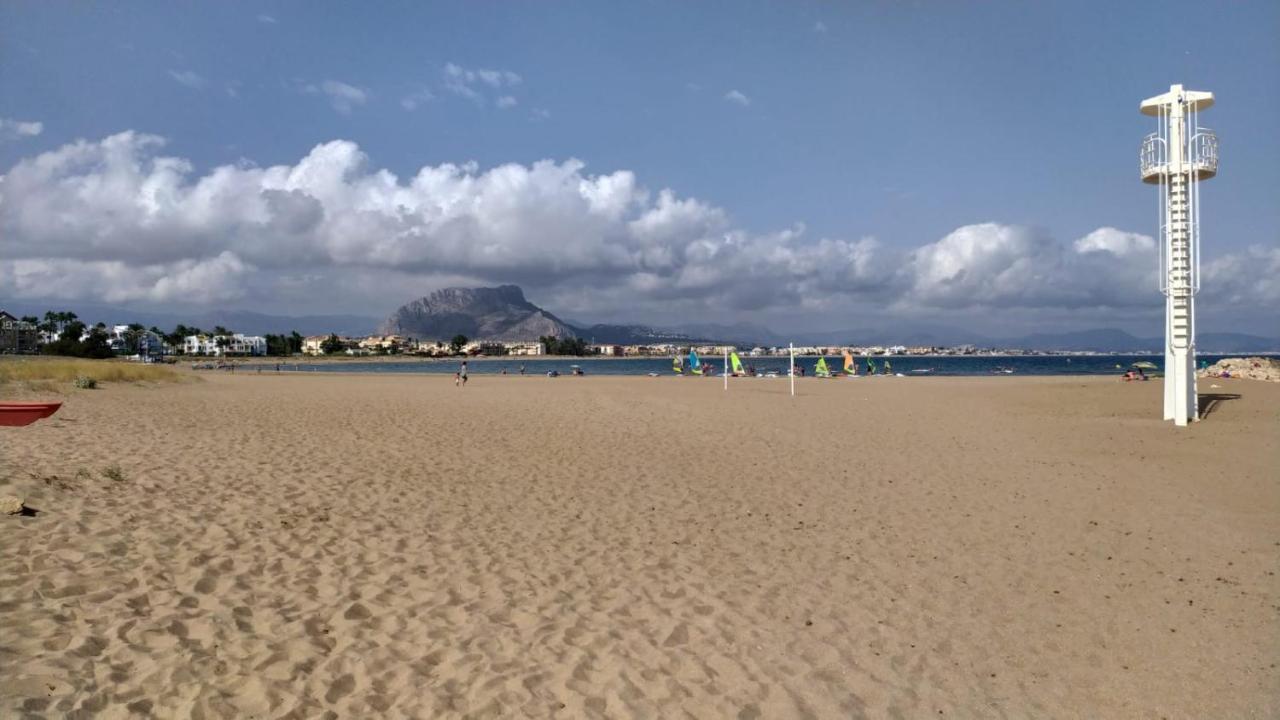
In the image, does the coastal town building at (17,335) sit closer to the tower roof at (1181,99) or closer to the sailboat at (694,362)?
the sailboat at (694,362)

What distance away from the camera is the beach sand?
4383 millimetres

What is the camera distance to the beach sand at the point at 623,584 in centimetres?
438

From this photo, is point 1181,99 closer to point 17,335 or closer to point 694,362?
point 694,362

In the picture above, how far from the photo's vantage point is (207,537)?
268 inches

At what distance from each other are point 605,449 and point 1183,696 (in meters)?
10.5

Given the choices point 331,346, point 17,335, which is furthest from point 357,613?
point 331,346

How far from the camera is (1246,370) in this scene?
40.8m

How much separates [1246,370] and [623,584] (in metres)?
49.7

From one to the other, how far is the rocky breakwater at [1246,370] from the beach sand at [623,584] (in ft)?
113

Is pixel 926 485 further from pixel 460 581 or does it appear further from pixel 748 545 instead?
pixel 460 581

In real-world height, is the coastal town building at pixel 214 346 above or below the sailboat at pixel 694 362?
above

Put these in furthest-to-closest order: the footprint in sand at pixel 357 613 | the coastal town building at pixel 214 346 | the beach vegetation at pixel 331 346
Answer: the beach vegetation at pixel 331 346
the coastal town building at pixel 214 346
the footprint in sand at pixel 357 613

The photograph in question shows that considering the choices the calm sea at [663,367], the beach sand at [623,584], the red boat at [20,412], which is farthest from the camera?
the calm sea at [663,367]

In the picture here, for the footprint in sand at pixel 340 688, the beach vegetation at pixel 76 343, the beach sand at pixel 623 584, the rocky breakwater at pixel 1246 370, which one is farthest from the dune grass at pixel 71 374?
the beach vegetation at pixel 76 343
